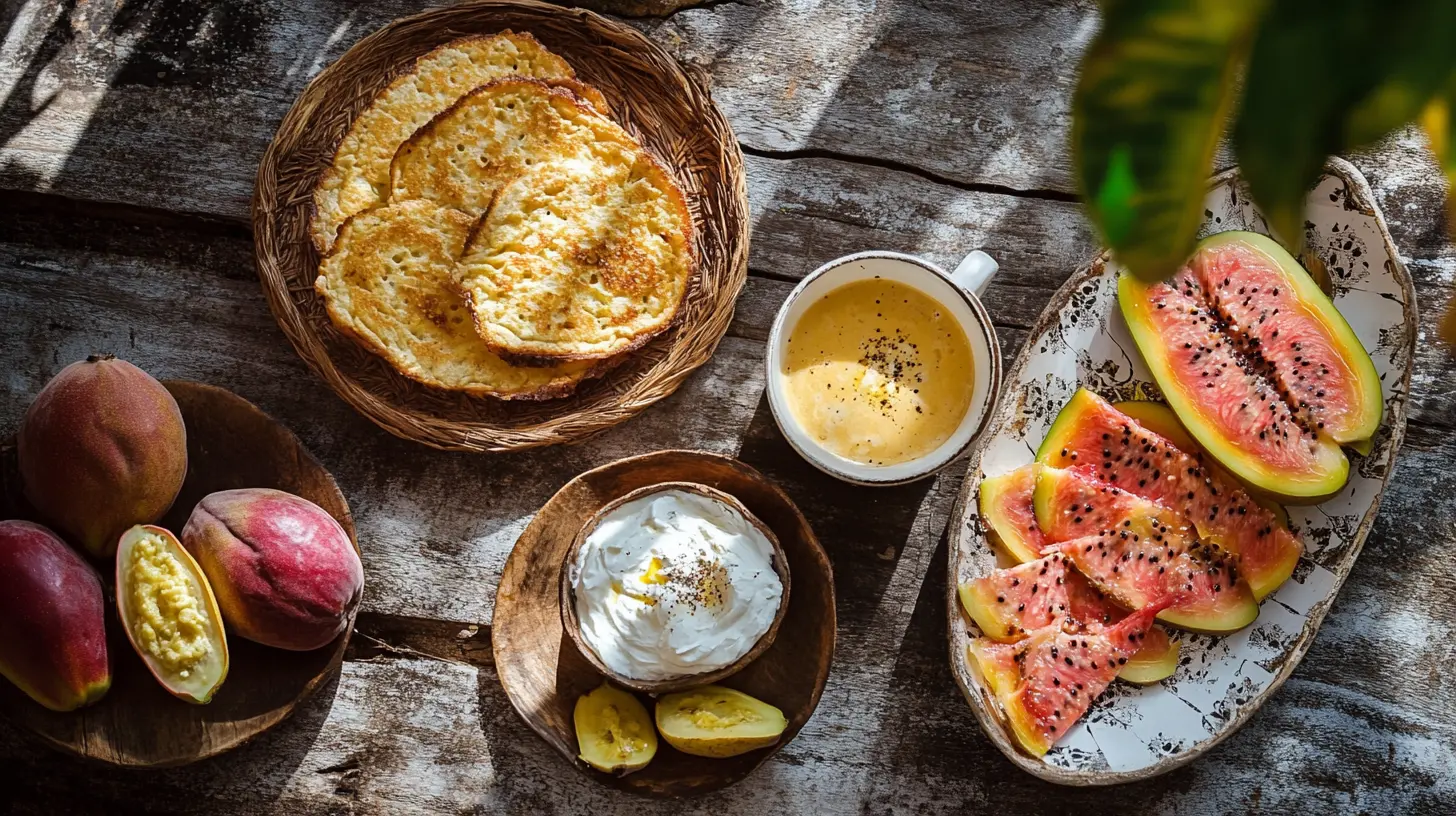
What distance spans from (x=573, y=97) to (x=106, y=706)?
1256 mm

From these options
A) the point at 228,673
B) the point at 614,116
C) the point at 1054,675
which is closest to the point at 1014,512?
the point at 1054,675

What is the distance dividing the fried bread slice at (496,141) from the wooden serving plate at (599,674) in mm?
528

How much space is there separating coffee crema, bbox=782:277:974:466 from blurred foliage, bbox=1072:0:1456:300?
1417 millimetres

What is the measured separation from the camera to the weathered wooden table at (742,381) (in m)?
1.80

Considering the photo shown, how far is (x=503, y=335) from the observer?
5.49 ft

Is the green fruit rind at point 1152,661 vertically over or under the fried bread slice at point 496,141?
under

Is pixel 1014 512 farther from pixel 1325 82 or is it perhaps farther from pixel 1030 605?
pixel 1325 82

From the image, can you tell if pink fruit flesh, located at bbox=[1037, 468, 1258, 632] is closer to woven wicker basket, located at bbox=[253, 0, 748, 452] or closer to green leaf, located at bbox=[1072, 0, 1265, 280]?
woven wicker basket, located at bbox=[253, 0, 748, 452]

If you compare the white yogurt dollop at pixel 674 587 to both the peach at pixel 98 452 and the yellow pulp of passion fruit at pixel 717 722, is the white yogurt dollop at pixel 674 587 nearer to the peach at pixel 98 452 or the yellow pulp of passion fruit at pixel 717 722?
the yellow pulp of passion fruit at pixel 717 722

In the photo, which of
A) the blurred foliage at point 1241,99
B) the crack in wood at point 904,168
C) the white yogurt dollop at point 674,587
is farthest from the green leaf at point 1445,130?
the crack in wood at point 904,168

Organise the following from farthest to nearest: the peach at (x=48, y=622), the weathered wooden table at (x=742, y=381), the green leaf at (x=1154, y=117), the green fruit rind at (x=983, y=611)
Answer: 1. the weathered wooden table at (x=742, y=381)
2. the green fruit rind at (x=983, y=611)
3. the peach at (x=48, y=622)
4. the green leaf at (x=1154, y=117)

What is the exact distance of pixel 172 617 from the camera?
1585 mm

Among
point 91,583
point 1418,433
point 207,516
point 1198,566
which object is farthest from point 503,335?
point 1418,433

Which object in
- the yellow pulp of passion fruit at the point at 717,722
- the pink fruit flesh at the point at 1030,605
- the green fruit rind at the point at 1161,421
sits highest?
the green fruit rind at the point at 1161,421
